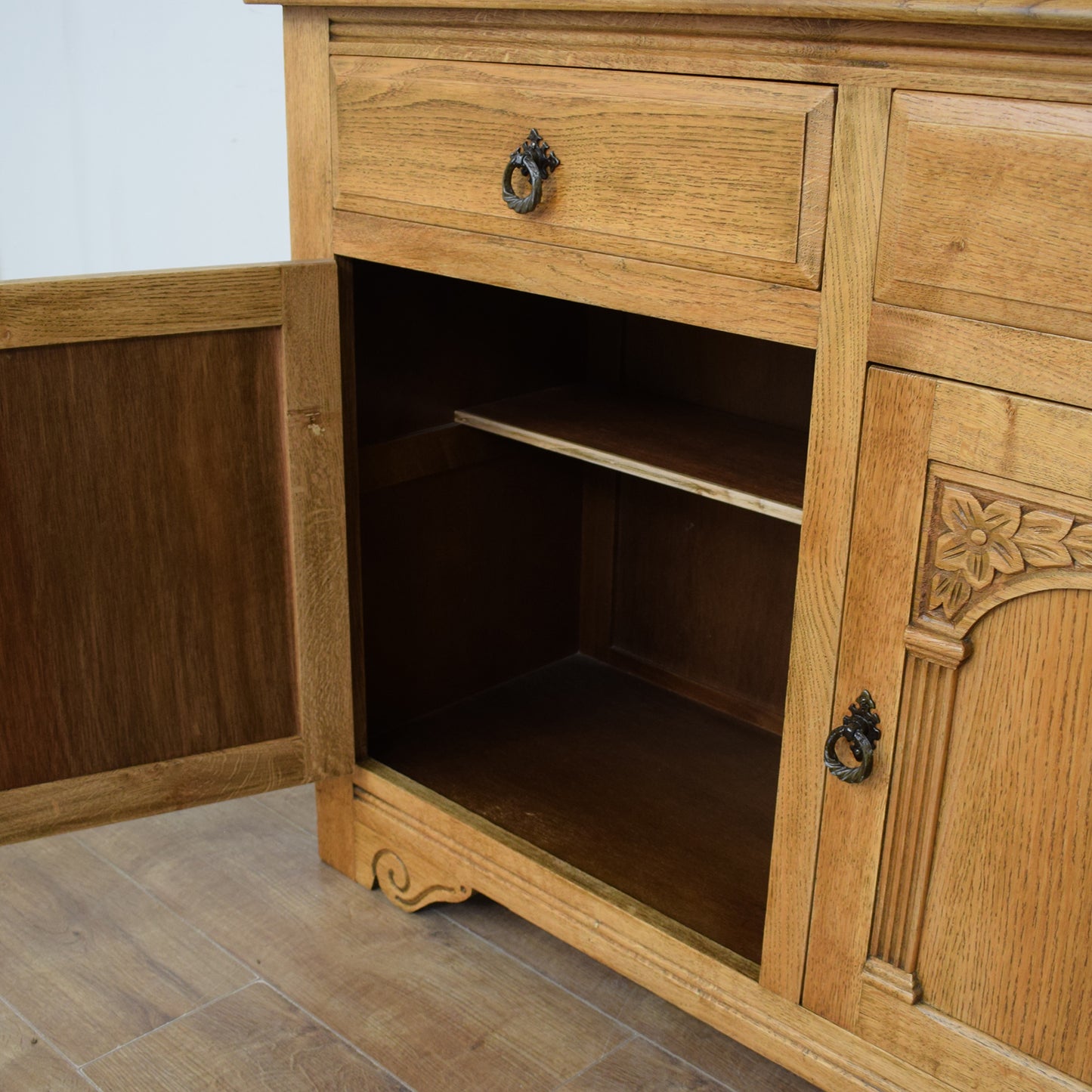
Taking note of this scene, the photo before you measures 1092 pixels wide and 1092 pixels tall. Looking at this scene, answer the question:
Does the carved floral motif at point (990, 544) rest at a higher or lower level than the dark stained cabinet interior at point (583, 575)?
higher

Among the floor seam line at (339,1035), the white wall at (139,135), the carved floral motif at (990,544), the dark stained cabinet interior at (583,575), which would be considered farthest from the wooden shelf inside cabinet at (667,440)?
the white wall at (139,135)

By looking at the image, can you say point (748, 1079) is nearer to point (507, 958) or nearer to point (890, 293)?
point (507, 958)

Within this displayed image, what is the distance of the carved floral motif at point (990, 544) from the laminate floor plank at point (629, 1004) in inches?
22.5

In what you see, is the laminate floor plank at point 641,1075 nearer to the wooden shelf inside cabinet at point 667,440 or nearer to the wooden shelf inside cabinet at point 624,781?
the wooden shelf inside cabinet at point 624,781

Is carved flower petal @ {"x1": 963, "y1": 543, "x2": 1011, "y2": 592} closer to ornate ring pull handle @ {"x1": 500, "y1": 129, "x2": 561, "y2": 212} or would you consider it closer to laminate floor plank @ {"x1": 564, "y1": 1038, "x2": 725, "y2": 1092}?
ornate ring pull handle @ {"x1": 500, "y1": 129, "x2": 561, "y2": 212}

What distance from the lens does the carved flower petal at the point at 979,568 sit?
92cm

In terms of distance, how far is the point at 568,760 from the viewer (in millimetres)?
1555

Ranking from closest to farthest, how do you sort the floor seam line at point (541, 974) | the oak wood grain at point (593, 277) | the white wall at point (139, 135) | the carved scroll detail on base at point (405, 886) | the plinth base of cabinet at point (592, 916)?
the oak wood grain at point (593, 277), the plinth base of cabinet at point (592, 916), the floor seam line at point (541, 974), the carved scroll detail on base at point (405, 886), the white wall at point (139, 135)

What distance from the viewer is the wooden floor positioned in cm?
127

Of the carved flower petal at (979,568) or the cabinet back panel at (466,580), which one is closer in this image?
the carved flower petal at (979,568)

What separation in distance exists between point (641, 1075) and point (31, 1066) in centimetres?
58

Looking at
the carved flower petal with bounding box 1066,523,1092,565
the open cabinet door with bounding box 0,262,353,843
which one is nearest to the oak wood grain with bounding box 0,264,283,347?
the open cabinet door with bounding box 0,262,353,843

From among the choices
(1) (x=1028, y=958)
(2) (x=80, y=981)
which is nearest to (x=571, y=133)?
(1) (x=1028, y=958)

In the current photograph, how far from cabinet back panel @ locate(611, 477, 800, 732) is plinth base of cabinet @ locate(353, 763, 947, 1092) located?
424 millimetres
